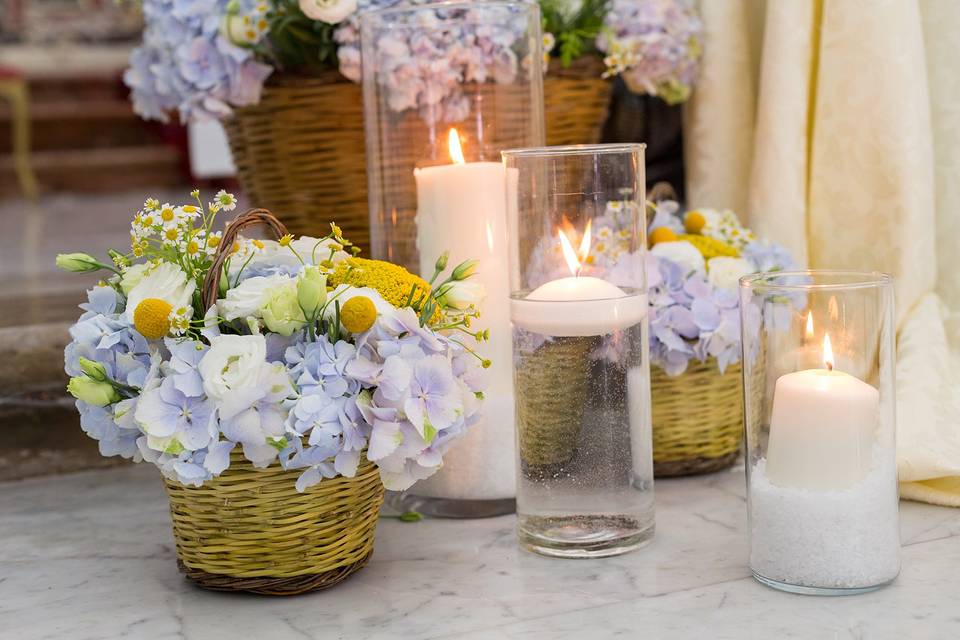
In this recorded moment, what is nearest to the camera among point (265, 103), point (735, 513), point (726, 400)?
point (735, 513)

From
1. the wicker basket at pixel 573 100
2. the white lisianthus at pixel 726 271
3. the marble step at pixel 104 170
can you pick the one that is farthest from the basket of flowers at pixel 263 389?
the marble step at pixel 104 170

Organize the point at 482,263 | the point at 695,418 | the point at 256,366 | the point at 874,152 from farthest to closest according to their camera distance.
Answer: the point at 874,152 < the point at 695,418 < the point at 482,263 < the point at 256,366

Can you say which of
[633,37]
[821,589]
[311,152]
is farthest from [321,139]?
[821,589]

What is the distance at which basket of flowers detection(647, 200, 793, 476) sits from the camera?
114 cm

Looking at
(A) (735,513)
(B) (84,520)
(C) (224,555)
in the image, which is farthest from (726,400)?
(B) (84,520)

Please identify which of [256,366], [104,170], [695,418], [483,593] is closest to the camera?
[256,366]

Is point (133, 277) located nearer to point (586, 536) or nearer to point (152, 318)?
point (152, 318)

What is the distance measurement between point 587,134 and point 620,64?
107mm

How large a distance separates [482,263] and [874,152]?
51cm

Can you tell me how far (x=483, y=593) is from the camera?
3.02 ft

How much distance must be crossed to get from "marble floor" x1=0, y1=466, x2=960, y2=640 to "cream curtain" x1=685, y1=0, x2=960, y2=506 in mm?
318

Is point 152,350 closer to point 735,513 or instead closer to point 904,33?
point 735,513

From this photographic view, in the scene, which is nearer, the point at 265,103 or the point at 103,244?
the point at 265,103

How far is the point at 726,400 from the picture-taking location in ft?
3.99
